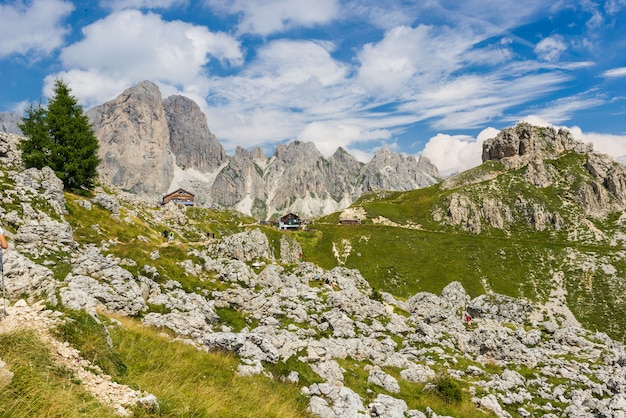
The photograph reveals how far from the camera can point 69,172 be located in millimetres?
55938

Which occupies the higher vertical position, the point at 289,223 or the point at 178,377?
the point at 289,223

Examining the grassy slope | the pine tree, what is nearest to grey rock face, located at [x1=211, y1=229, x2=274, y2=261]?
the pine tree

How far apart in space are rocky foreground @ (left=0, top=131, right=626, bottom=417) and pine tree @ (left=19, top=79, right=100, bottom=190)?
3.94 metres

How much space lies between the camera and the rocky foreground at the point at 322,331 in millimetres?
18906

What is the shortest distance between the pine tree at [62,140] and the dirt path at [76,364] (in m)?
53.1

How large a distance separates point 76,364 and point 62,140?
60.0 m

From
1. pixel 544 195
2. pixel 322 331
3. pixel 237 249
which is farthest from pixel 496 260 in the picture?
pixel 322 331

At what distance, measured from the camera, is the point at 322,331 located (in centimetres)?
3497

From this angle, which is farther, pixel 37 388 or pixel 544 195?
pixel 544 195

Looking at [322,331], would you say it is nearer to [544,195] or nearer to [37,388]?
[37,388]

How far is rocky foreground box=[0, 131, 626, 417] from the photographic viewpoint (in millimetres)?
18906

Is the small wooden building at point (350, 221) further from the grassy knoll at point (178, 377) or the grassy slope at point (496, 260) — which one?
the grassy knoll at point (178, 377)

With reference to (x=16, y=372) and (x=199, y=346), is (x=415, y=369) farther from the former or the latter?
(x=16, y=372)

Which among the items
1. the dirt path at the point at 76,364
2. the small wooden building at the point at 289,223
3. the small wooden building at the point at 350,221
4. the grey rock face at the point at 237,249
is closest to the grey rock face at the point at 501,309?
the grey rock face at the point at 237,249
